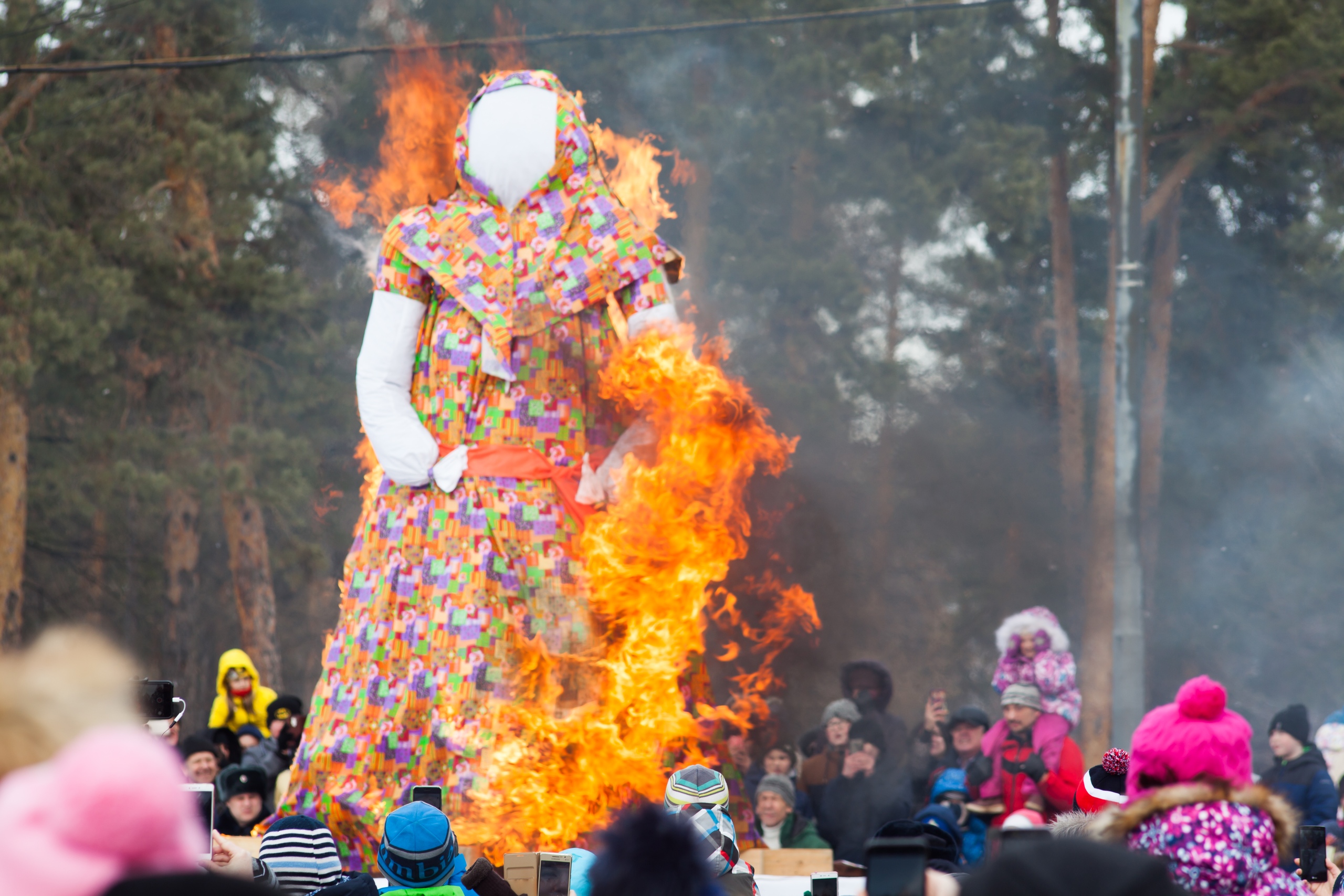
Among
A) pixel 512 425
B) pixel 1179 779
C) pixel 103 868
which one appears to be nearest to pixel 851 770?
pixel 512 425

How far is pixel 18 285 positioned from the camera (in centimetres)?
1252

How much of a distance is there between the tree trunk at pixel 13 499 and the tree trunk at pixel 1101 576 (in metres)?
10.7

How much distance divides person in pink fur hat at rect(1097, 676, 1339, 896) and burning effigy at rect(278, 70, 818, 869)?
2630 millimetres

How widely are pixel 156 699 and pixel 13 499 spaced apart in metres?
11.8

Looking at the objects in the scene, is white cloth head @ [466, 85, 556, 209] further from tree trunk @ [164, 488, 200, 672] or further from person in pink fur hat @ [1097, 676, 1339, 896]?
tree trunk @ [164, 488, 200, 672]

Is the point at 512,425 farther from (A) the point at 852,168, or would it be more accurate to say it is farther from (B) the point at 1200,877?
(A) the point at 852,168

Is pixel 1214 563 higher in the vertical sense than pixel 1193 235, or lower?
lower

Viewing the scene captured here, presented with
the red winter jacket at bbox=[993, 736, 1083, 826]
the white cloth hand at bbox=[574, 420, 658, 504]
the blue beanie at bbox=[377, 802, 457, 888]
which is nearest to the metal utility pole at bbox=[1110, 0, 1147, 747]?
the red winter jacket at bbox=[993, 736, 1083, 826]

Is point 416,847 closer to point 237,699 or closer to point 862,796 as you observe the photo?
point 862,796

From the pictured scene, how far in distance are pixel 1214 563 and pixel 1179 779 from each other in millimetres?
12793

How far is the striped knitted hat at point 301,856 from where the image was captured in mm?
3801

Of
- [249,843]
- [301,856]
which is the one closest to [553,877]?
[301,856]

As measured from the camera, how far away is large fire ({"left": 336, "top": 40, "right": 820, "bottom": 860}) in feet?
16.1

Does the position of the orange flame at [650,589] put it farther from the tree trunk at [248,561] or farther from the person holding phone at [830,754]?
the tree trunk at [248,561]
